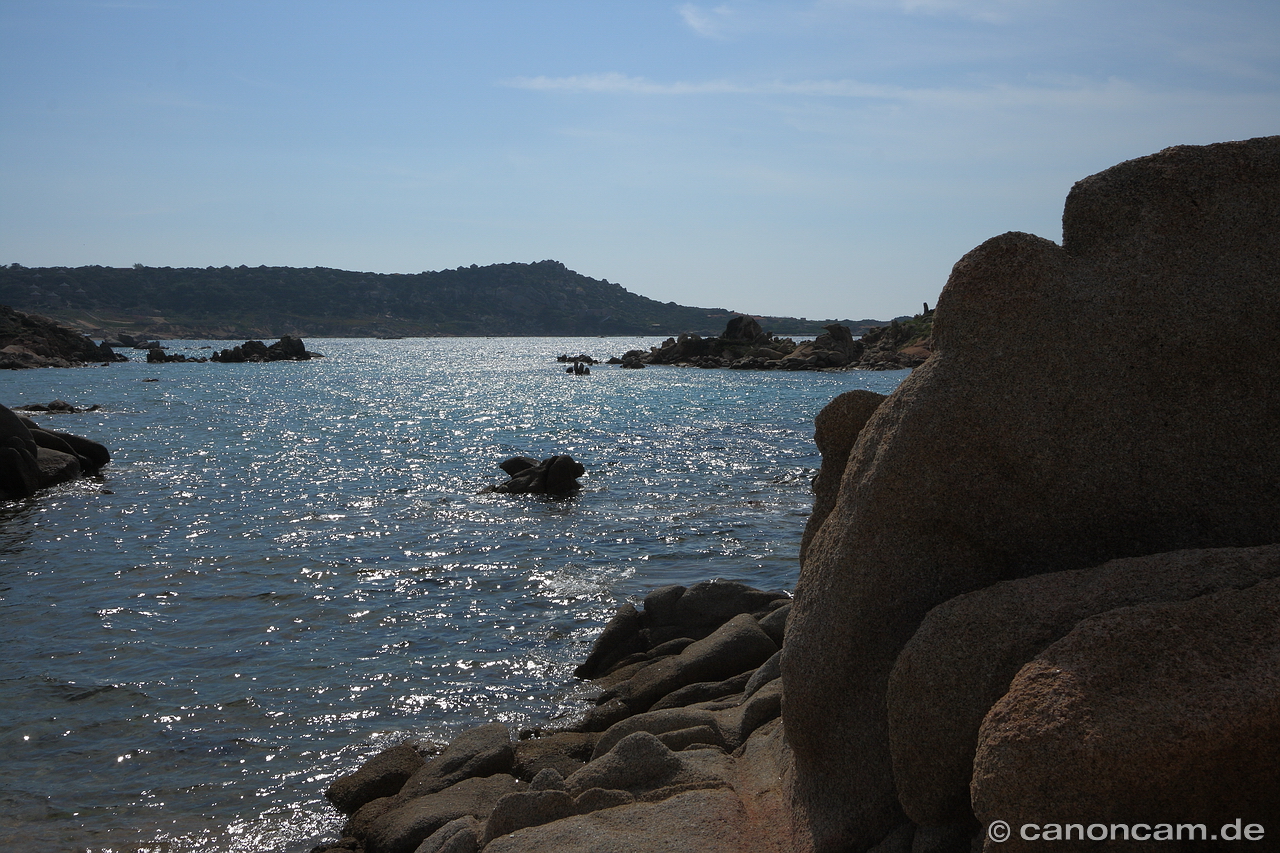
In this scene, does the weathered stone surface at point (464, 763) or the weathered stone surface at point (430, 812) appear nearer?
the weathered stone surface at point (430, 812)

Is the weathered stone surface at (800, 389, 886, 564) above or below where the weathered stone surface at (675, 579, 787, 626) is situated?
above

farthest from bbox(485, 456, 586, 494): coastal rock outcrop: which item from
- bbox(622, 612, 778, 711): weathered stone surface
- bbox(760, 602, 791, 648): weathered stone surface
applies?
bbox(622, 612, 778, 711): weathered stone surface

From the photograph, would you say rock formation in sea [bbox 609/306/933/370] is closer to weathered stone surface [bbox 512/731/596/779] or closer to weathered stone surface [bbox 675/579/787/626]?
weathered stone surface [bbox 675/579/787/626]

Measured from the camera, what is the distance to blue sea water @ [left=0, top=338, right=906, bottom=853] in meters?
9.17

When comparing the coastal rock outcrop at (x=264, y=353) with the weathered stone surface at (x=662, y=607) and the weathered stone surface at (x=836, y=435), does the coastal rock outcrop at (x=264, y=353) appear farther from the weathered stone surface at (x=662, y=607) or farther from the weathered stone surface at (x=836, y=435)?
the weathered stone surface at (x=836, y=435)

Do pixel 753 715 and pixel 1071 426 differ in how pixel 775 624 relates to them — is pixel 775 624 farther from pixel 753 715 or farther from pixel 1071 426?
pixel 1071 426

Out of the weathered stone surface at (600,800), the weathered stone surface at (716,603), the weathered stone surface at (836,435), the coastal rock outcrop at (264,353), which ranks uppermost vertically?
the coastal rock outcrop at (264,353)

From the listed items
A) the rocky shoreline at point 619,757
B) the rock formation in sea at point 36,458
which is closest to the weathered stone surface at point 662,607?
the rocky shoreline at point 619,757

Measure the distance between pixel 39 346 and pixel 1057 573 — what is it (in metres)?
111

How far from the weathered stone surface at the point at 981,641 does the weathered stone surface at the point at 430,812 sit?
13.2 feet

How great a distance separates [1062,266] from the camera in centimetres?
490

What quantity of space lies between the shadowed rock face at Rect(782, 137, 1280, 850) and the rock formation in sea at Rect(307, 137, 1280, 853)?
11 millimetres

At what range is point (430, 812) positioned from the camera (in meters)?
7.60

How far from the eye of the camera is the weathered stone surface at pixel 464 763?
8328 mm
